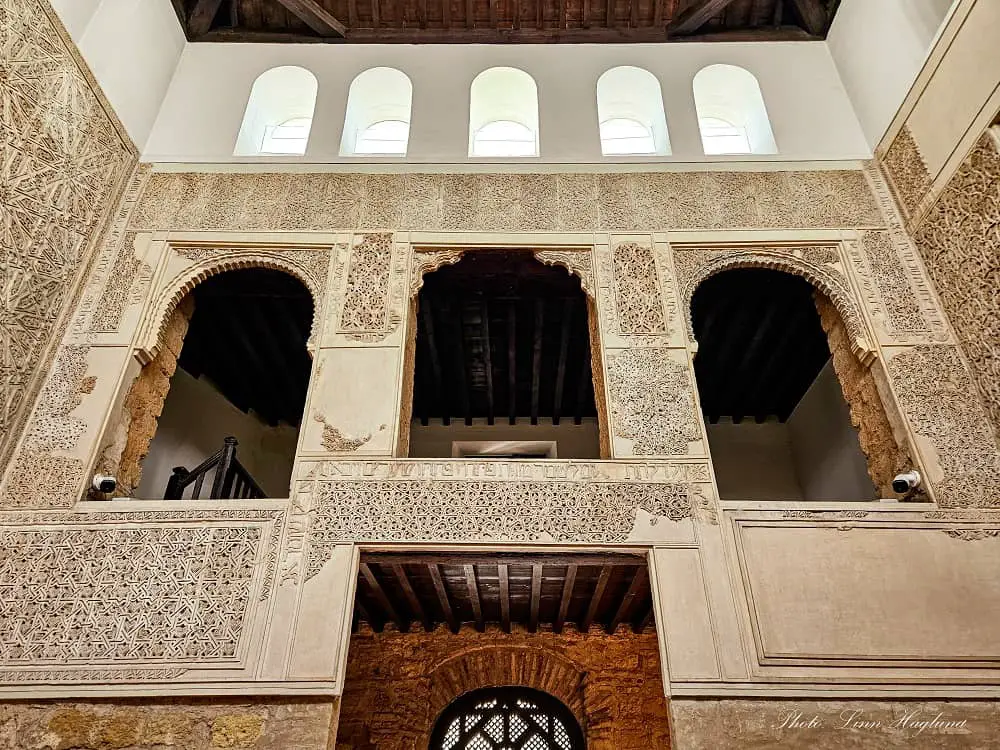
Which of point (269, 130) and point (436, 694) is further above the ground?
point (269, 130)

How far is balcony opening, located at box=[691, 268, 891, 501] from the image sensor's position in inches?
237

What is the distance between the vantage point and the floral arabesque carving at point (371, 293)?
472 cm

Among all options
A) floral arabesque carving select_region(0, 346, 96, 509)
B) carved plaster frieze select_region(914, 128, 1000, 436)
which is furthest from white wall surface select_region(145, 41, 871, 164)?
floral arabesque carving select_region(0, 346, 96, 509)

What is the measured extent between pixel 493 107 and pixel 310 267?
2.59 meters

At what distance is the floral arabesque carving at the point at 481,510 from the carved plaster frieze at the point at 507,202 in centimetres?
218

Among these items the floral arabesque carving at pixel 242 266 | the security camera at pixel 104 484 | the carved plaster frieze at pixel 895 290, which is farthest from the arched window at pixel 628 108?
the security camera at pixel 104 484

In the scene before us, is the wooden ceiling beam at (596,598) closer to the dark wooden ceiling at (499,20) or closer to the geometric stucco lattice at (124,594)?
the geometric stucco lattice at (124,594)

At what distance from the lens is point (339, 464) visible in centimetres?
413

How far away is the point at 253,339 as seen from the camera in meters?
6.63

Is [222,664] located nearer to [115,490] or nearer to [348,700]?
[115,490]

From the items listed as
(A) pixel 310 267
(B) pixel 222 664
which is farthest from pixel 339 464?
(A) pixel 310 267

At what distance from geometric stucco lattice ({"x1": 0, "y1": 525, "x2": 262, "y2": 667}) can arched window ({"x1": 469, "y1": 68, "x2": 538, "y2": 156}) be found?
4.07 metres

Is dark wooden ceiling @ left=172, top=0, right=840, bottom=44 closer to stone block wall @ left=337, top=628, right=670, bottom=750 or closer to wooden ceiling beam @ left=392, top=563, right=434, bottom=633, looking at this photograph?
wooden ceiling beam @ left=392, top=563, right=434, bottom=633

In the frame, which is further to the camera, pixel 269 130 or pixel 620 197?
pixel 269 130
